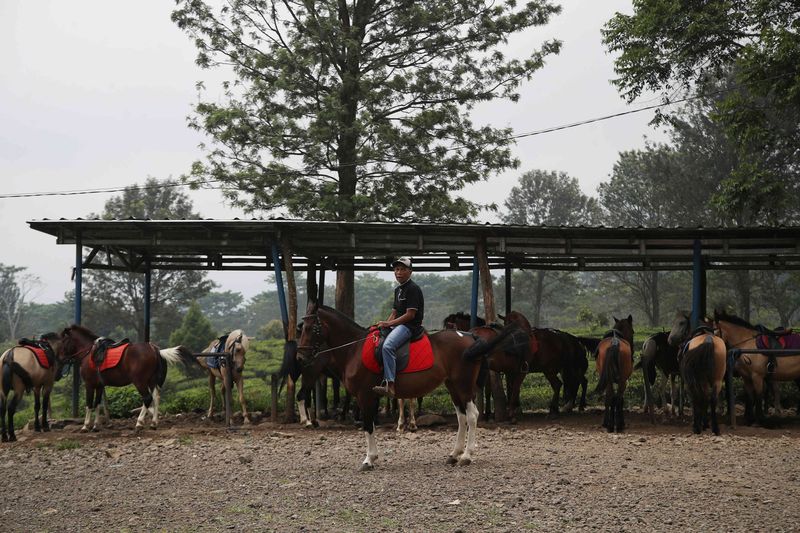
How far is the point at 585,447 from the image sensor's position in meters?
11.3

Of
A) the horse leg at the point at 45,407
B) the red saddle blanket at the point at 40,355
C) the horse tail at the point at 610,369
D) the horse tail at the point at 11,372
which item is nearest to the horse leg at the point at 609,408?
the horse tail at the point at 610,369

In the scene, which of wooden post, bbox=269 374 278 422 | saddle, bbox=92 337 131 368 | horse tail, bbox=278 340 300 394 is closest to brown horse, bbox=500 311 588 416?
horse tail, bbox=278 340 300 394

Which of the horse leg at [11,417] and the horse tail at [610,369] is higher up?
the horse tail at [610,369]

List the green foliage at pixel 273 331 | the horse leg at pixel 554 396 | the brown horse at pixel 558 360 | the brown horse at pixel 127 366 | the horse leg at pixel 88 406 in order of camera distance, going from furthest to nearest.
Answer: the green foliage at pixel 273 331
the horse leg at pixel 554 396
the brown horse at pixel 558 360
the horse leg at pixel 88 406
the brown horse at pixel 127 366

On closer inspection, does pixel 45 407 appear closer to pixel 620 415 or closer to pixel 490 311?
pixel 490 311

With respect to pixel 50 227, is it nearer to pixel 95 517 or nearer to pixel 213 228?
pixel 213 228

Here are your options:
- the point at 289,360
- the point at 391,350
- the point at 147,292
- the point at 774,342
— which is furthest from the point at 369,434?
the point at 147,292

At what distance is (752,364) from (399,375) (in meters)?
6.79

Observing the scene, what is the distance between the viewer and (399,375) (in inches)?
395

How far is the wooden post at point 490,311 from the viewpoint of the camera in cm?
1498

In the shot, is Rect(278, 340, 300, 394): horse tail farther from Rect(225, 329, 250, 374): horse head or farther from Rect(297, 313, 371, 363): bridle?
Rect(297, 313, 371, 363): bridle

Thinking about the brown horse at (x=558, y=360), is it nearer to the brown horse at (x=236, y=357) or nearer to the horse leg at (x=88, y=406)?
the brown horse at (x=236, y=357)

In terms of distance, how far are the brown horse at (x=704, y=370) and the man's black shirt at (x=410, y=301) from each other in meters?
4.92

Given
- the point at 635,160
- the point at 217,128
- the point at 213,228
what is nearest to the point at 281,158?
the point at 217,128
